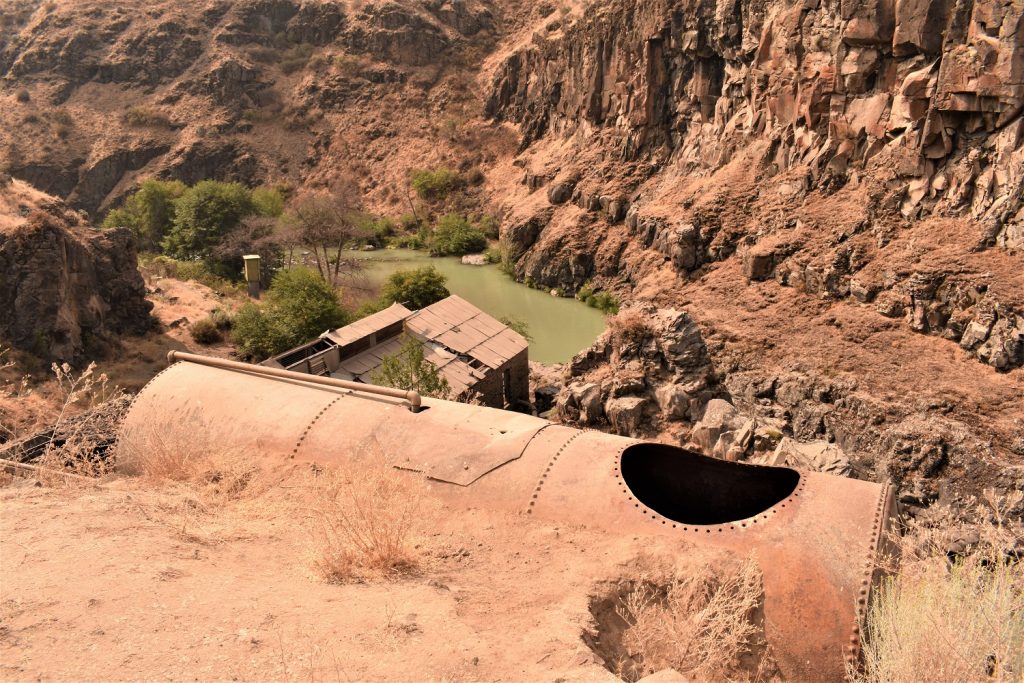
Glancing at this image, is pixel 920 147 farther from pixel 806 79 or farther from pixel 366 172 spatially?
pixel 366 172

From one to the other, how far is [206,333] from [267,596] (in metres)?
18.3

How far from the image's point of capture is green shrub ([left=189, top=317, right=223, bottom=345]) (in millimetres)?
21328

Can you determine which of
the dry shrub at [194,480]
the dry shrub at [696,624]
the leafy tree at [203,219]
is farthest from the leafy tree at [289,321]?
the dry shrub at [696,624]

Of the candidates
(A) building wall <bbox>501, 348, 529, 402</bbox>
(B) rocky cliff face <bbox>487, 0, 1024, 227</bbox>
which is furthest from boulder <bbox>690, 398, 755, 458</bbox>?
(B) rocky cliff face <bbox>487, 0, 1024, 227</bbox>

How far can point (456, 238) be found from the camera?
35844 mm

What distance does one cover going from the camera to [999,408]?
14.6 meters

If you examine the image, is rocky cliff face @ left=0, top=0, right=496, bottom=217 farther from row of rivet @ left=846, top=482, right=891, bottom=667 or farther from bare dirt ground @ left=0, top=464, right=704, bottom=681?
row of rivet @ left=846, top=482, right=891, bottom=667

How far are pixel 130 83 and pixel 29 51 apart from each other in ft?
23.8

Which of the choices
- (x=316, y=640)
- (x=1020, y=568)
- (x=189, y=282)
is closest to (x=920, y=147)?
(x=1020, y=568)

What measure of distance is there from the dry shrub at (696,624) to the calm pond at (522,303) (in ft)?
58.7

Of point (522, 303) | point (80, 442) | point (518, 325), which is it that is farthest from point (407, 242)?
point (80, 442)

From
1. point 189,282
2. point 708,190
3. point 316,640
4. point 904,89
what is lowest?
point 189,282

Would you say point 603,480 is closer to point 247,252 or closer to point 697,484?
point 697,484

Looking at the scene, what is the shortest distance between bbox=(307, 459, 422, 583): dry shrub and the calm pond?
16.9 m
